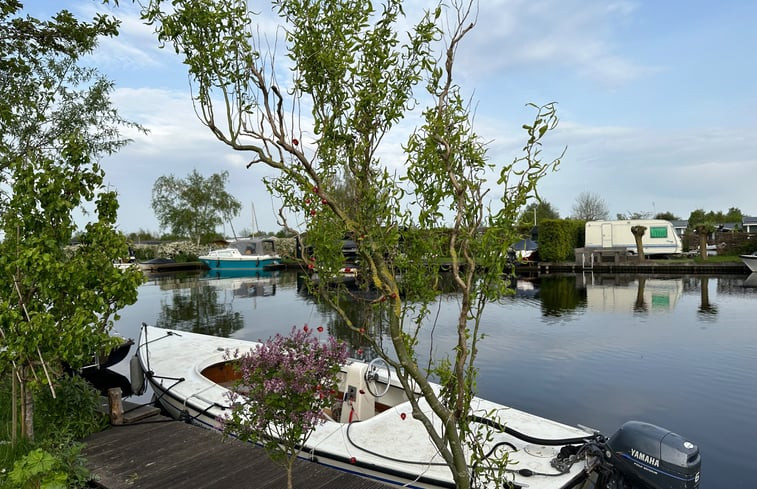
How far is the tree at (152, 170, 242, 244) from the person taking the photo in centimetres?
6781

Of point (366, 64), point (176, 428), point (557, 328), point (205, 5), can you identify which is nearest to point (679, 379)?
point (557, 328)

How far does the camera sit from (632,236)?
4697cm

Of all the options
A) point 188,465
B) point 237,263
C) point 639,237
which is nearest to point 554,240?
point 639,237

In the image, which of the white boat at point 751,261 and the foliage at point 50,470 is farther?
the white boat at point 751,261

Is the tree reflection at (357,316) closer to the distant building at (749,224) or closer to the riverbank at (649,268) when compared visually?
the riverbank at (649,268)

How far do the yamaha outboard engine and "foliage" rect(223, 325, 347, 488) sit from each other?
2992 mm

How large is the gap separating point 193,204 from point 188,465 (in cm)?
6845

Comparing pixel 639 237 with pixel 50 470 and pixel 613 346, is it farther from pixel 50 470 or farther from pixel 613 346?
pixel 50 470

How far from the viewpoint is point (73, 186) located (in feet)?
18.7

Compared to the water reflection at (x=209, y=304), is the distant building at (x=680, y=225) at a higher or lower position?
higher

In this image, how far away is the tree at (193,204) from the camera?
222ft

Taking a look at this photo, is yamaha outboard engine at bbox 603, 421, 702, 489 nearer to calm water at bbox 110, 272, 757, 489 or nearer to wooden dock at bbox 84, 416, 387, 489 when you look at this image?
calm water at bbox 110, 272, 757, 489

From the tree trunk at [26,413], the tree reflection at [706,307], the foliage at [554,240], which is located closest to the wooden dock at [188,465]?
the tree trunk at [26,413]

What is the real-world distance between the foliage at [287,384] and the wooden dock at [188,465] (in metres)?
0.77
